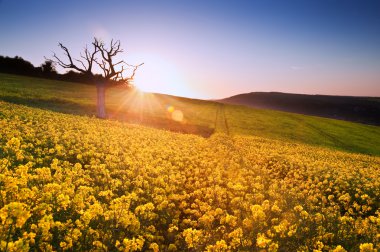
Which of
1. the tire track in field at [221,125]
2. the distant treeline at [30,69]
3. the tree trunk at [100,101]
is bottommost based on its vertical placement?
the tire track in field at [221,125]

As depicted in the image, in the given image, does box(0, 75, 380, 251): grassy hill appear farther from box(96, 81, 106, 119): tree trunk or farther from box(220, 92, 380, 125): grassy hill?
box(220, 92, 380, 125): grassy hill

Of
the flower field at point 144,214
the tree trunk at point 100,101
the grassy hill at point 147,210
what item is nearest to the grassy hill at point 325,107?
the tree trunk at point 100,101

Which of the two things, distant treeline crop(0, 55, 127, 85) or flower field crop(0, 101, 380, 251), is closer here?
flower field crop(0, 101, 380, 251)

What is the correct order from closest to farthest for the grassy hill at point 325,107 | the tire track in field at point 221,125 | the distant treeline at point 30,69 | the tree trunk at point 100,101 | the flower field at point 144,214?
the flower field at point 144,214, the tree trunk at point 100,101, the tire track in field at point 221,125, the distant treeline at point 30,69, the grassy hill at point 325,107

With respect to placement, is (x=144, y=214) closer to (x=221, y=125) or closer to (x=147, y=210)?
(x=147, y=210)

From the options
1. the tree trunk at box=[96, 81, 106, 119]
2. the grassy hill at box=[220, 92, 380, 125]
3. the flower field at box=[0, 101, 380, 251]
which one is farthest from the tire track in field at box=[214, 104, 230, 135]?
the grassy hill at box=[220, 92, 380, 125]

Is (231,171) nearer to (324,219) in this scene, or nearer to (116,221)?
(324,219)

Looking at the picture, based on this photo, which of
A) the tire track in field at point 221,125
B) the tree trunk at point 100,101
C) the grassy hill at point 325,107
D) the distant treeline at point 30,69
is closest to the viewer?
the tree trunk at point 100,101

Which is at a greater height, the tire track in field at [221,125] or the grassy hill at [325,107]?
the grassy hill at [325,107]

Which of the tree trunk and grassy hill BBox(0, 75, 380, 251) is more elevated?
the tree trunk

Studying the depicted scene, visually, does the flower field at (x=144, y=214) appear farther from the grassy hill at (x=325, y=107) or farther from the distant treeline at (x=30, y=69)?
the grassy hill at (x=325, y=107)

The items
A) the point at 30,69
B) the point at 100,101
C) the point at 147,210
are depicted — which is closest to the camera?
the point at 147,210

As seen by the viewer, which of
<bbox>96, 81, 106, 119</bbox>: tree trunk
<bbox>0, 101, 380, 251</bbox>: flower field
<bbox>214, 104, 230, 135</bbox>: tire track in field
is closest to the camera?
<bbox>0, 101, 380, 251</bbox>: flower field

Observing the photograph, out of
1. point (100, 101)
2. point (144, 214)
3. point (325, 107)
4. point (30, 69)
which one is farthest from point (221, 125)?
point (325, 107)
